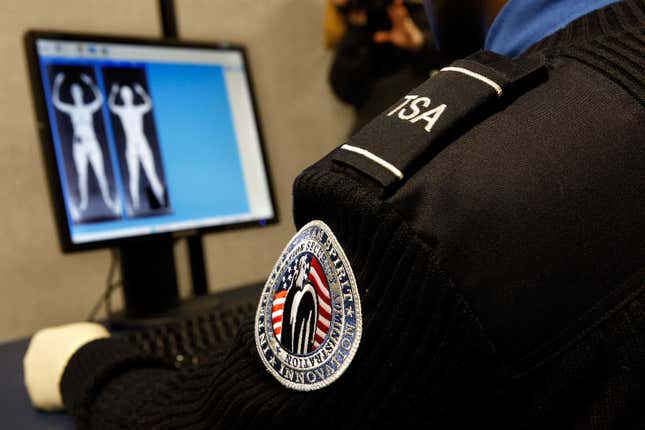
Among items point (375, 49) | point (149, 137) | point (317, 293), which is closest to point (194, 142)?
point (149, 137)

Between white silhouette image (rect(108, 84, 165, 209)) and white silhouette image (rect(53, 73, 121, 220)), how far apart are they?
1.2 inches

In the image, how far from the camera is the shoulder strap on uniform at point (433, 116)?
35 centimetres

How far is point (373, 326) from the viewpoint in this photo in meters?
0.34

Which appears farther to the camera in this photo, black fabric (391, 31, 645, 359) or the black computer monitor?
the black computer monitor

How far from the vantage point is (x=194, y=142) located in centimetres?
102

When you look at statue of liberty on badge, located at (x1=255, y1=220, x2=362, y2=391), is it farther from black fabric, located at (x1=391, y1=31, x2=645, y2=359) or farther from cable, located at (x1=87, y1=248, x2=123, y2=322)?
cable, located at (x1=87, y1=248, x2=123, y2=322)

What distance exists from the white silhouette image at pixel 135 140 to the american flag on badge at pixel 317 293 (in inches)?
23.7

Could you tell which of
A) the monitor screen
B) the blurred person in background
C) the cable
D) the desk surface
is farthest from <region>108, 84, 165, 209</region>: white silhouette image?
the blurred person in background

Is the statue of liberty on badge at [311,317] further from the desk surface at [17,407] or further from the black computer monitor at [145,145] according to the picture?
the black computer monitor at [145,145]

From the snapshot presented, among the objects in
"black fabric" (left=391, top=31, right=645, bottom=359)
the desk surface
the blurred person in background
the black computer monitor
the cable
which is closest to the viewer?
"black fabric" (left=391, top=31, right=645, bottom=359)

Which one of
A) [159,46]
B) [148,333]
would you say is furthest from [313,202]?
[159,46]

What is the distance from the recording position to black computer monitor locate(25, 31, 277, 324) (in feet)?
2.89

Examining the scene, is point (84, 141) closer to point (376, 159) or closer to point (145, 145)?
point (145, 145)

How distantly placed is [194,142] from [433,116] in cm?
72
